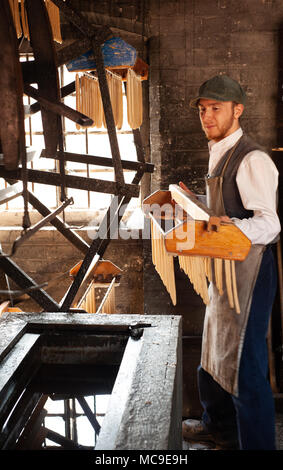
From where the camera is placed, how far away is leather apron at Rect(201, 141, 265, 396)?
2.80 metres

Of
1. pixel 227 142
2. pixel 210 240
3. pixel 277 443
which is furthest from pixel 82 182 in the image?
pixel 277 443

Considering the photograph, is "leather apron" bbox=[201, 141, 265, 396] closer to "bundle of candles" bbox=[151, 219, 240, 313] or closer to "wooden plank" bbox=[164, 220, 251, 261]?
"bundle of candles" bbox=[151, 219, 240, 313]

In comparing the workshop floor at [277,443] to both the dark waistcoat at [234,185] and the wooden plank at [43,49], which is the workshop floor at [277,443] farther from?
the wooden plank at [43,49]

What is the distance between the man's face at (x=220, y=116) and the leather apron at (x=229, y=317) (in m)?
0.14

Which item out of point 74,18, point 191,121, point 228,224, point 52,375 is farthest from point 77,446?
point 191,121

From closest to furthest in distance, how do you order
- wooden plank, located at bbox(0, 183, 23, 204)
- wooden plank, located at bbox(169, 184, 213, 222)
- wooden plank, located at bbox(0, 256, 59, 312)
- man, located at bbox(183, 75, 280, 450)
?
1. wooden plank, located at bbox(169, 184, 213, 222)
2. wooden plank, located at bbox(0, 183, 23, 204)
3. man, located at bbox(183, 75, 280, 450)
4. wooden plank, located at bbox(0, 256, 59, 312)

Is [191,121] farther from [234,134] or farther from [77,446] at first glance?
[77,446]

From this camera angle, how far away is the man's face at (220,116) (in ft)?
9.53

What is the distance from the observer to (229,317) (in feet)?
9.41

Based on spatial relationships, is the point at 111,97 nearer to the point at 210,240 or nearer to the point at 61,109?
the point at 61,109

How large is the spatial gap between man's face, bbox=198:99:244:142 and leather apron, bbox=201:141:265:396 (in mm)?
143

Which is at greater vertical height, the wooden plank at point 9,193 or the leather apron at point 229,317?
the wooden plank at point 9,193

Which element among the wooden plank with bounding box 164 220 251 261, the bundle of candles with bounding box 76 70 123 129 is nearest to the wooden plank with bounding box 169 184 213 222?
the wooden plank with bounding box 164 220 251 261

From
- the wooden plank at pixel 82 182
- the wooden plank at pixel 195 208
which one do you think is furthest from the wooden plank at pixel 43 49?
the wooden plank at pixel 195 208
